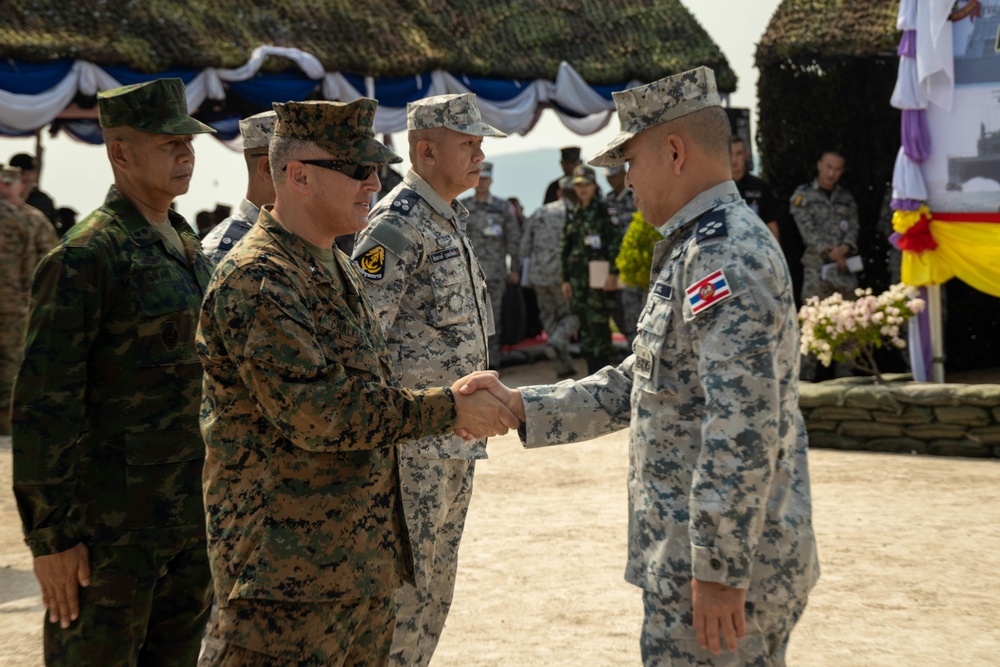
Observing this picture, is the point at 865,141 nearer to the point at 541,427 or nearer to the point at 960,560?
the point at 960,560

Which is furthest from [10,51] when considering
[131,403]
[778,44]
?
[131,403]

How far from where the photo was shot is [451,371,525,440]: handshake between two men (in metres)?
3.12

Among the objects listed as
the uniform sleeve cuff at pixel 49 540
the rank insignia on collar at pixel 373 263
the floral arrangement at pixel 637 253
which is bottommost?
the uniform sleeve cuff at pixel 49 540

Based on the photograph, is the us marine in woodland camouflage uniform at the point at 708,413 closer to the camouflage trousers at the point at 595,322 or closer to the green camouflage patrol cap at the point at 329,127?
the green camouflage patrol cap at the point at 329,127

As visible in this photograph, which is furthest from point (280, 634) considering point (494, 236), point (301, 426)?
point (494, 236)

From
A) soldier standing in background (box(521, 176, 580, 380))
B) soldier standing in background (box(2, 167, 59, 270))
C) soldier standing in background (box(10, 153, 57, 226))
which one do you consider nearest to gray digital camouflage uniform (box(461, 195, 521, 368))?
soldier standing in background (box(521, 176, 580, 380))

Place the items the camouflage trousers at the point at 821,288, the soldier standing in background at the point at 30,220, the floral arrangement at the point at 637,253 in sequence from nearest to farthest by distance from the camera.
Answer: the soldier standing in background at the point at 30,220, the floral arrangement at the point at 637,253, the camouflage trousers at the point at 821,288

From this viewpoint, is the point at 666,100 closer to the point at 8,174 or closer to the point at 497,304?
the point at 8,174

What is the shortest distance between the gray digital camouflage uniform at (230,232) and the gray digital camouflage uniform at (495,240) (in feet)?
28.5

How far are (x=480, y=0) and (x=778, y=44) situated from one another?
18.0ft

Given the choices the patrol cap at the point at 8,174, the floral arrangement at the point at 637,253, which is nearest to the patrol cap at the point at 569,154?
the floral arrangement at the point at 637,253

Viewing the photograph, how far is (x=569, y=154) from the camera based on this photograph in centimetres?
1456

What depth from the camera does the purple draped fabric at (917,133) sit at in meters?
9.18

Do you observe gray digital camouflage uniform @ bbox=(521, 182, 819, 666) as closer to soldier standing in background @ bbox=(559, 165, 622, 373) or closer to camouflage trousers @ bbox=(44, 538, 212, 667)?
camouflage trousers @ bbox=(44, 538, 212, 667)
